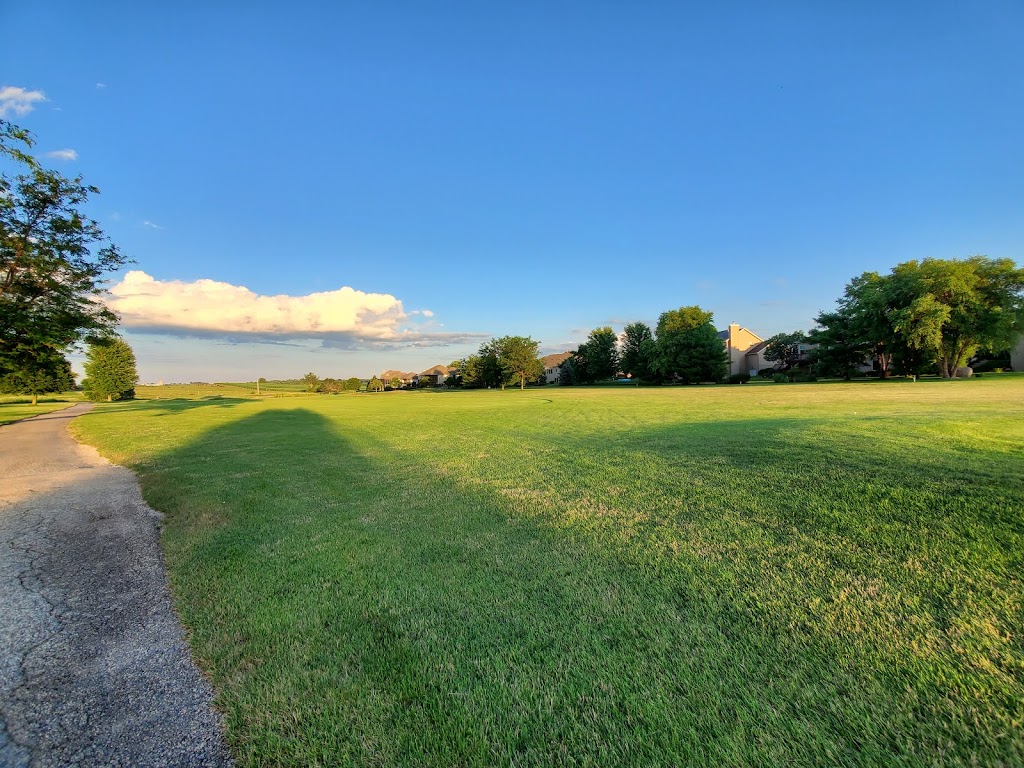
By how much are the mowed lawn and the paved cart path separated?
157 millimetres

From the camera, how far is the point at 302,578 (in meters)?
3.14

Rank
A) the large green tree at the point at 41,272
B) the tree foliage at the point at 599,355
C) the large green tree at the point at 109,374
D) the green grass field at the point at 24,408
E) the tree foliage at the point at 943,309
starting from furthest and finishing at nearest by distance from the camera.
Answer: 1. the tree foliage at the point at 599,355
2. the large green tree at the point at 109,374
3. the tree foliage at the point at 943,309
4. the green grass field at the point at 24,408
5. the large green tree at the point at 41,272

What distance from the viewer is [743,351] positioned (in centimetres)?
7469

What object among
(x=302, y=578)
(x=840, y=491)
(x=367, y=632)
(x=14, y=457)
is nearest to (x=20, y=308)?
(x=14, y=457)

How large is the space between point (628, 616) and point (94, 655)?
304cm

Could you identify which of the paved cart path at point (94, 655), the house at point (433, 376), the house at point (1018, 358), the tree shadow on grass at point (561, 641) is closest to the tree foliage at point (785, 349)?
the house at point (1018, 358)

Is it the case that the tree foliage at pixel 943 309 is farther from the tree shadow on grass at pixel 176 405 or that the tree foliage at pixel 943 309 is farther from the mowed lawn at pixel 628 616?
the tree shadow on grass at pixel 176 405

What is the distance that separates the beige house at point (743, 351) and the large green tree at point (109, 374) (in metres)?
86.1

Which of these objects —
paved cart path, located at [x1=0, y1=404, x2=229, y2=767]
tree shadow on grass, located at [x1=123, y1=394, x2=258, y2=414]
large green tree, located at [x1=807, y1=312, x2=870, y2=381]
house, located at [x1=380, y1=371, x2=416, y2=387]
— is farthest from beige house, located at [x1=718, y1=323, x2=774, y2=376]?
house, located at [x1=380, y1=371, x2=416, y2=387]

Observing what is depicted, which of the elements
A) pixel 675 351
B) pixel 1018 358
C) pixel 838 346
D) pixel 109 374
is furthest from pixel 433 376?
pixel 1018 358

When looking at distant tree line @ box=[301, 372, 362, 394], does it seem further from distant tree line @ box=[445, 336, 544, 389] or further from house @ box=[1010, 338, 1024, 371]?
house @ box=[1010, 338, 1024, 371]

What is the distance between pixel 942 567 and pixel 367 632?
12.7 ft

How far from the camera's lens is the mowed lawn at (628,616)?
1.62 m

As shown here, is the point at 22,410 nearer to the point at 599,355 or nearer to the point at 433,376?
the point at 599,355
